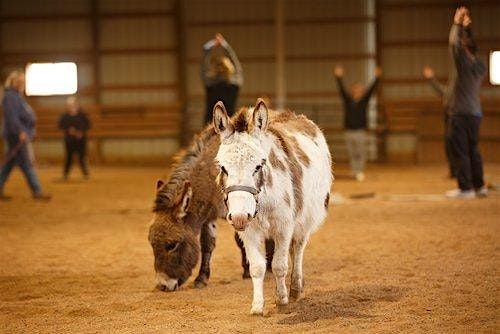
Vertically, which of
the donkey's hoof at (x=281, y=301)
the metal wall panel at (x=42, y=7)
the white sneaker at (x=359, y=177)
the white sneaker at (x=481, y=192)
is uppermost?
the metal wall panel at (x=42, y=7)

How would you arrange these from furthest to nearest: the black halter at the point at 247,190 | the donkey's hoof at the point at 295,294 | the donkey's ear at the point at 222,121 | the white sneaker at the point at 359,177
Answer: the white sneaker at the point at 359,177
the donkey's hoof at the point at 295,294
the donkey's ear at the point at 222,121
the black halter at the point at 247,190

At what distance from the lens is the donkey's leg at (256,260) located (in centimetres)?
544

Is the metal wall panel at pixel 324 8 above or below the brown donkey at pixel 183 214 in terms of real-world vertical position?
above

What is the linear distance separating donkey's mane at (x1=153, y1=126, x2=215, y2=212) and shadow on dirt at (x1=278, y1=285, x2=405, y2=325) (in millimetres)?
1352

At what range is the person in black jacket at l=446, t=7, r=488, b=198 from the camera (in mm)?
11625

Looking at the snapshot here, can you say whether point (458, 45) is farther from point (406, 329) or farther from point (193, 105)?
point (193, 105)

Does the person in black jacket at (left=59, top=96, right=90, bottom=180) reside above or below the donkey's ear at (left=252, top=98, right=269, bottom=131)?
below

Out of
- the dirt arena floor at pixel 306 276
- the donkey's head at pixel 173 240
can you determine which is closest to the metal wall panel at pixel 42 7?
the dirt arena floor at pixel 306 276

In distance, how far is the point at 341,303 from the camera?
19.5 feet

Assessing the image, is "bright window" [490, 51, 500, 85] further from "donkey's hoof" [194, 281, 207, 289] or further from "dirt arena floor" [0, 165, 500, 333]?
"donkey's hoof" [194, 281, 207, 289]

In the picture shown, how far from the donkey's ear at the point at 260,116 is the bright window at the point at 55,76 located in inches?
876

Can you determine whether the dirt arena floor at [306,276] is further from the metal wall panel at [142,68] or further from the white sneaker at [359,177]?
the metal wall panel at [142,68]

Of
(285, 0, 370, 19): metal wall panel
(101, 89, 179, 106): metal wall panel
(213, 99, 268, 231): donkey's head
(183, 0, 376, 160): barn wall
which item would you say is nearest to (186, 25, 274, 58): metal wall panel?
(183, 0, 376, 160): barn wall

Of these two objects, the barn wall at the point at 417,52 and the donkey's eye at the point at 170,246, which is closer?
the donkey's eye at the point at 170,246
